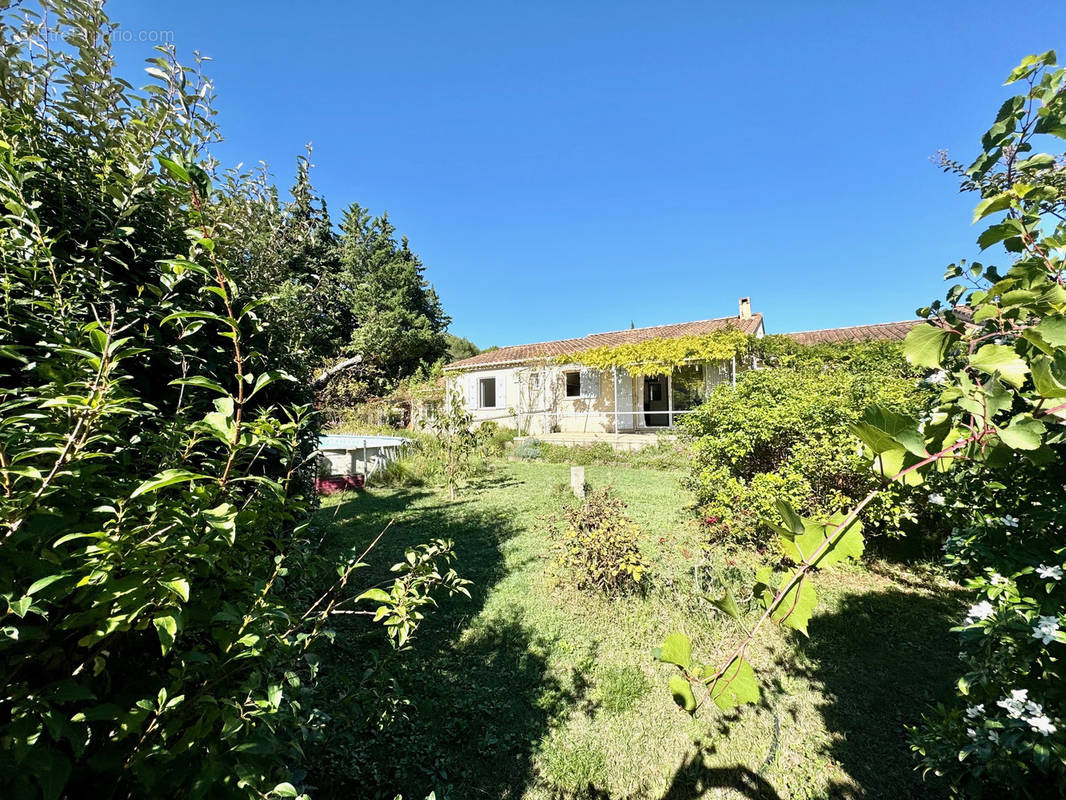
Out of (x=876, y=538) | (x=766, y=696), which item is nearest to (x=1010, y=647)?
(x=766, y=696)

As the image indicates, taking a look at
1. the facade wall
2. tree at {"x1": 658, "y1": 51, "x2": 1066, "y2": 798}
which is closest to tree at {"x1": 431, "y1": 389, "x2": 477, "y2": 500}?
the facade wall

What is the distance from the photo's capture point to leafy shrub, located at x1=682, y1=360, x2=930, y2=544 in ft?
15.1

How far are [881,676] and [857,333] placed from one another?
16112 mm

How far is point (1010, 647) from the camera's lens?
1.66m

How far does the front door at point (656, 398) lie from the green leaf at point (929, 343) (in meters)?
17.8

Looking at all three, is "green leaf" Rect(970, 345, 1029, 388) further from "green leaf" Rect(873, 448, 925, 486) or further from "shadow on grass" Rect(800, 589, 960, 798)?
"shadow on grass" Rect(800, 589, 960, 798)

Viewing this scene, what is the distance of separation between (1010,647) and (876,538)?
4368 mm

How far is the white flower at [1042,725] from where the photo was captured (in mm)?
1382

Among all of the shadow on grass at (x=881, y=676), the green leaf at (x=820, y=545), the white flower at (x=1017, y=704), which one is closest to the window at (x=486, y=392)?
the shadow on grass at (x=881, y=676)

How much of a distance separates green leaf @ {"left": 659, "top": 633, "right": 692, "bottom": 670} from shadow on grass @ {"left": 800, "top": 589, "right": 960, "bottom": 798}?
2.62 m

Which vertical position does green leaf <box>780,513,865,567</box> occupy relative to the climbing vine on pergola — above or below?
below

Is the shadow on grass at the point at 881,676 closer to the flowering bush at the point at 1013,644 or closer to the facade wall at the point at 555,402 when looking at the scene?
the flowering bush at the point at 1013,644

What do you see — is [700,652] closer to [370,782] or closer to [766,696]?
[766,696]

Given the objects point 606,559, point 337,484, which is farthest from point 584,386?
point 606,559
